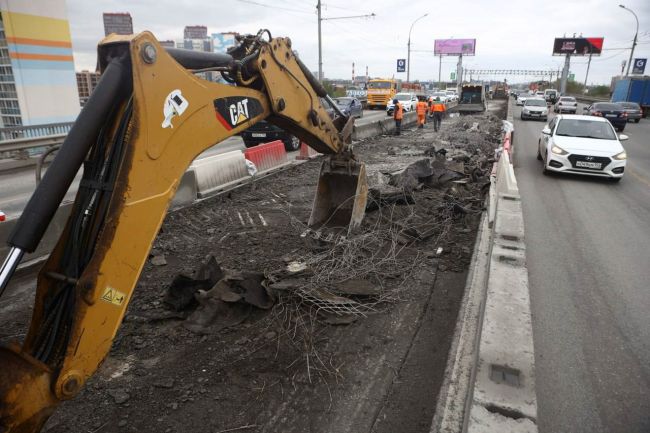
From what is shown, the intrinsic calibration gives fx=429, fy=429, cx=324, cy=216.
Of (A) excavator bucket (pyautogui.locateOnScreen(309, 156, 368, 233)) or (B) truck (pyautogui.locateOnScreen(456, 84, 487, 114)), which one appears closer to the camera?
(A) excavator bucket (pyautogui.locateOnScreen(309, 156, 368, 233))

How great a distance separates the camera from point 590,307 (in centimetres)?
505

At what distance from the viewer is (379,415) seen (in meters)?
3.34

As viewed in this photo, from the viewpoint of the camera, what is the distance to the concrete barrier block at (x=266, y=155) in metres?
11.6

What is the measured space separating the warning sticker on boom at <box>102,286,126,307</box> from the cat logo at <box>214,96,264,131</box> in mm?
1462

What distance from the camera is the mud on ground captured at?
3.34 meters

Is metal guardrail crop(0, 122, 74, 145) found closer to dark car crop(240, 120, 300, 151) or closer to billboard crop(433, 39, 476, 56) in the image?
dark car crop(240, 120, 300, 151)

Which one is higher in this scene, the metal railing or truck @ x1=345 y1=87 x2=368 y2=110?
truck @ x1=345 y1=87 x2=368 y2=110

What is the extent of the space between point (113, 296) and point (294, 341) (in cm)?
215

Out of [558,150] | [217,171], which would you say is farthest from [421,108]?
[217,171]

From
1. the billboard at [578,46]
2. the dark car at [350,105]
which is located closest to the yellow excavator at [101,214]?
the dark car at [350,105]

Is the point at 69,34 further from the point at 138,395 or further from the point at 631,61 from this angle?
the point at 631,61

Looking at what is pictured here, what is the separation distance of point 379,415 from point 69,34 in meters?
18.0

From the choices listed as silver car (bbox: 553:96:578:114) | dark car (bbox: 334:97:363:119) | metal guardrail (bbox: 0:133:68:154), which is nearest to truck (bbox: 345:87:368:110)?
dark car (bbox: 334:97:363:119)

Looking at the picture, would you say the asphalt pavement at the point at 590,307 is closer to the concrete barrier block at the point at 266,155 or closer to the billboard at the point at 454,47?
the concrete barrier block at the point at 266,155
